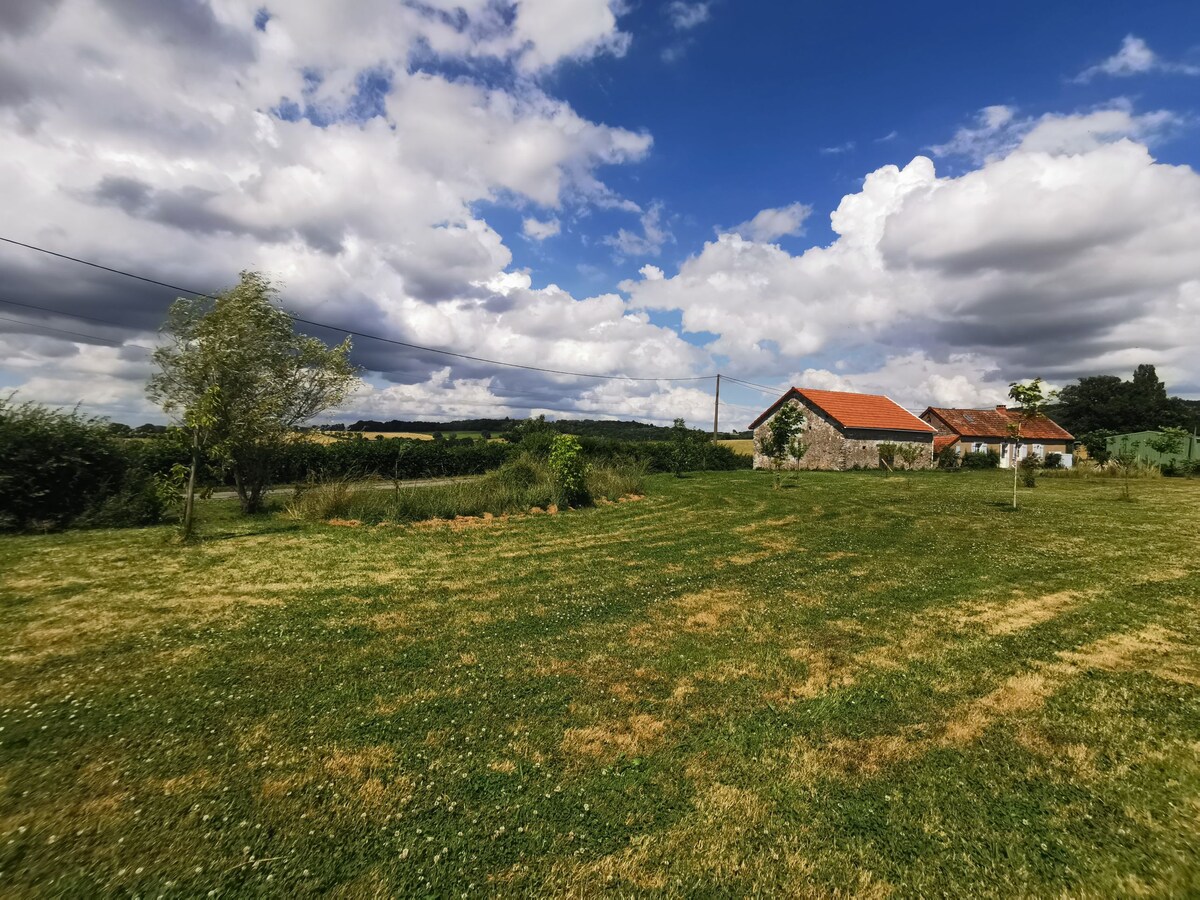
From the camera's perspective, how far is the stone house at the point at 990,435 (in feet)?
169

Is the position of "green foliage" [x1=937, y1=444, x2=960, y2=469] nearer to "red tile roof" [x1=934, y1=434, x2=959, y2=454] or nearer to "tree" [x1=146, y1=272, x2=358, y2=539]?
"red tile roof" [x1=934, y1=434, x2=959, y2=454]

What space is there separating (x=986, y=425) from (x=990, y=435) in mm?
1980

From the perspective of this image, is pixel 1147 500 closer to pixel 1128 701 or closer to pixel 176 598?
pixel 1128 701

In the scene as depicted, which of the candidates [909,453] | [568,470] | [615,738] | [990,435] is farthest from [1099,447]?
[615,738]

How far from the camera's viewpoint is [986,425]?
5428 cm

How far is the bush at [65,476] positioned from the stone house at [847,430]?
41310 mm

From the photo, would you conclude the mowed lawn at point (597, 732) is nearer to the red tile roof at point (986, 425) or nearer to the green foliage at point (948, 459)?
the green foliage at point (948, 459)

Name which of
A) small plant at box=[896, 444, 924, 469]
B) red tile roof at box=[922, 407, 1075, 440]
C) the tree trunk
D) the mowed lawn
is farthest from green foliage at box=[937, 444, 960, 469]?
the tree trunk

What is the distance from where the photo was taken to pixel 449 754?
4.38 m

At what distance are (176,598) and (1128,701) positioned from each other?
12.4m

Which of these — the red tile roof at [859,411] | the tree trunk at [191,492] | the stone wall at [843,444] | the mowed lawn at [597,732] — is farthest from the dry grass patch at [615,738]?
the red tile roof at [859,411]

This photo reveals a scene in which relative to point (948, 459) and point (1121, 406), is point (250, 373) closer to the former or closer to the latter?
point (948, 459)

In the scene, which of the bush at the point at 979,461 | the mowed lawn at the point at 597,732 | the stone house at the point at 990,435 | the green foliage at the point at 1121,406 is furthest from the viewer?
the green foliage at the point at 1121,406

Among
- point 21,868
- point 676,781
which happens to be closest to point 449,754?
point 676,781
